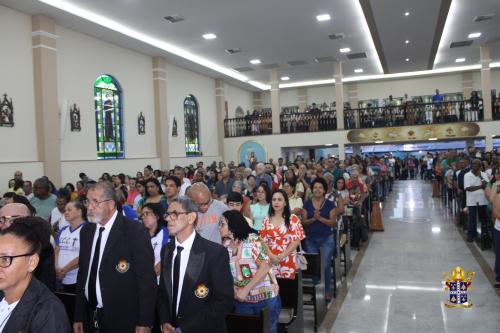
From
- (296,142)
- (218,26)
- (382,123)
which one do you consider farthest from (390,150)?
(218,26)

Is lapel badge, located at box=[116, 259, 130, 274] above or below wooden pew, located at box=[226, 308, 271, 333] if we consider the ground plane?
above

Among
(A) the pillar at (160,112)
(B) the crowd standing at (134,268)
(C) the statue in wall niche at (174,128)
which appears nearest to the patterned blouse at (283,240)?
(B) the crowd standing at (134,268)

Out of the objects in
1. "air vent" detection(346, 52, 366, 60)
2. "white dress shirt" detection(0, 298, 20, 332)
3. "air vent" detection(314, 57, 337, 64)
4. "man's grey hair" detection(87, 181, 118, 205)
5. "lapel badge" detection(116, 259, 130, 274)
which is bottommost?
"lapel badge" detection(116, 259, 130, 274)

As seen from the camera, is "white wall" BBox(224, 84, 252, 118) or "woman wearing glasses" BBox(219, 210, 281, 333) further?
"white wall" BBox(224, 84, 252, 118)

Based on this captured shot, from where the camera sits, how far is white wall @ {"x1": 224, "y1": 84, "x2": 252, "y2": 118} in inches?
879

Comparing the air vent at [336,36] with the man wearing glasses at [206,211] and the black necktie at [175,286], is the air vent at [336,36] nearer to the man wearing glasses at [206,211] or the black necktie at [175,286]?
the man wearing glasses at [206,211]

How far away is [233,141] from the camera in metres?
20.4

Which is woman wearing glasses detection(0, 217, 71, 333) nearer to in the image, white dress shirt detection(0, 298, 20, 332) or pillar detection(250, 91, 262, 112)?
white dress shirt detection(0, 298, 20, 332)

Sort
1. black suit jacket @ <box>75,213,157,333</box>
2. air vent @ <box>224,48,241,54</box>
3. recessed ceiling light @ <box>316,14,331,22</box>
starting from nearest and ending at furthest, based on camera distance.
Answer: black suit jacket @ <box>75,213,157,333</box> < recessed ceiling light @ <box>316,14,331,22</box> < air vent @ <box>224,48,241,54</box>

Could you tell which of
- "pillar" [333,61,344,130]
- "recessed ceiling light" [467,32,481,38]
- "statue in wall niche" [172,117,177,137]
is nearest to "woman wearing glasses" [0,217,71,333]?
"statue in wall niche" [172,117,177,137]

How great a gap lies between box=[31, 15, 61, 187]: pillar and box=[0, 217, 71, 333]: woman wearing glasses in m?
9.71

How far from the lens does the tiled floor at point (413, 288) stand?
4672 millimetres

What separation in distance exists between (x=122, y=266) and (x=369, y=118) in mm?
17350

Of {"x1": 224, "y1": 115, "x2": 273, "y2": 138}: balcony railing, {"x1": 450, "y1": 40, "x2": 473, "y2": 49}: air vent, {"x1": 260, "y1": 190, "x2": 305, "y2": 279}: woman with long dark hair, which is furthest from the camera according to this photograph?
{"x1": 224, "y1": 115, "x2": 273, "y2": 138}: balcony railing
